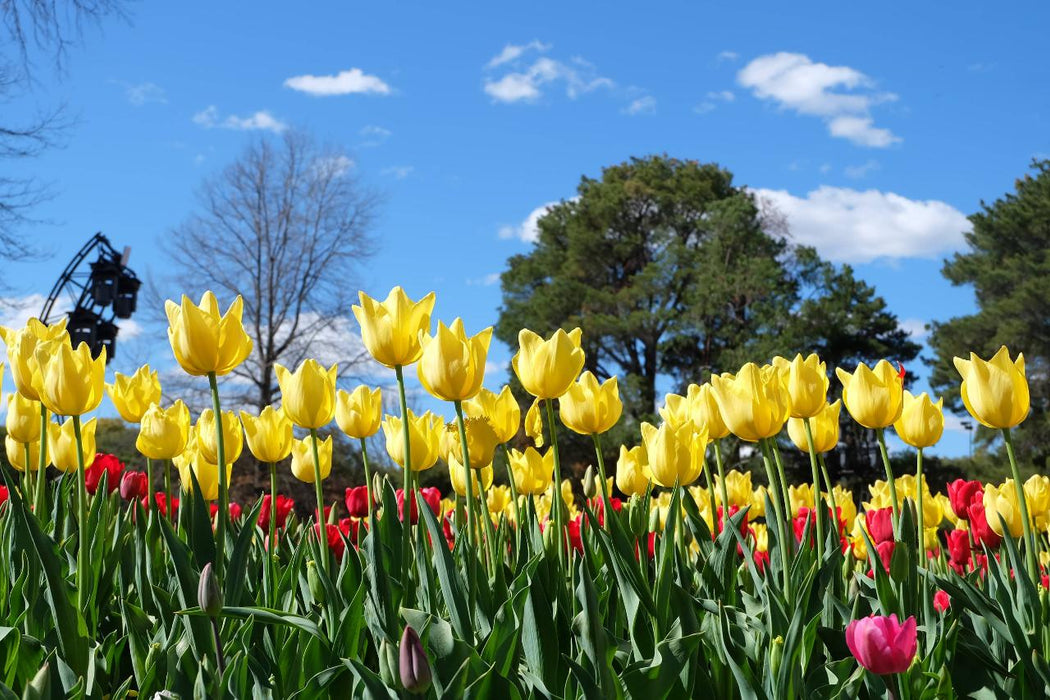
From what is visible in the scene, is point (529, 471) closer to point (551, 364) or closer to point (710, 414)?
point (710, 414)

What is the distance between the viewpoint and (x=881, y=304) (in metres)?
21.8

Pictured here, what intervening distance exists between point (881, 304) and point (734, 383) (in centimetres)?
2156

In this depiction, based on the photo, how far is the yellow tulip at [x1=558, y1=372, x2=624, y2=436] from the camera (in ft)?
6.11

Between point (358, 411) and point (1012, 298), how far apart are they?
21391 mm

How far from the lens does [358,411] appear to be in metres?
1.91

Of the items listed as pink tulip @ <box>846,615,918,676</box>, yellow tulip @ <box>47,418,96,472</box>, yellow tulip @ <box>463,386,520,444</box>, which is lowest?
pink tulip @ <box>846,615,918,676</box>

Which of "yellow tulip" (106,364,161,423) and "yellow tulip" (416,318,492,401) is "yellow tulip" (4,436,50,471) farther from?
"yellow tulip" (416,318,492,401)

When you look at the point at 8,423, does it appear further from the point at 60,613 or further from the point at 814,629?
the point at 814,629

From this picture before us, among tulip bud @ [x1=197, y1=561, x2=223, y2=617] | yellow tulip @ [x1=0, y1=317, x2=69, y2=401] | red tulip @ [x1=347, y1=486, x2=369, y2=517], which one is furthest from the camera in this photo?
red tulip @ [x1=347, y1=486, x2=369, y2=517]

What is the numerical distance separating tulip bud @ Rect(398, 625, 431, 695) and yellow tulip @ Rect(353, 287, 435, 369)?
24.5 inches

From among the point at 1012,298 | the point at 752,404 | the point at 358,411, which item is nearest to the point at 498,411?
the point at 358,411

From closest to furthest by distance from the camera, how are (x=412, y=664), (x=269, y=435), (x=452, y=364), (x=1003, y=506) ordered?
(x=412, y=664) < (x=452, y=364) < (x=269, y=435) < (x=1003, y=506)

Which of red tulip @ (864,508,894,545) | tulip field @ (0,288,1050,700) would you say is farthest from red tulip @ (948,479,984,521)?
tulip field @ (0,288,1050,700)

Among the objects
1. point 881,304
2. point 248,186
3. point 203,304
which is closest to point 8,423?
point 203,304
